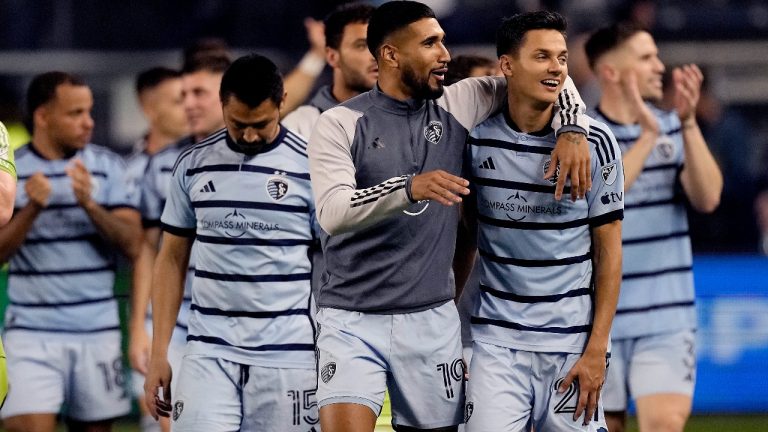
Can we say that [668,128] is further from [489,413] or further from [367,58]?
[489,413]

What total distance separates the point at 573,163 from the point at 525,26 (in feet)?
2.00

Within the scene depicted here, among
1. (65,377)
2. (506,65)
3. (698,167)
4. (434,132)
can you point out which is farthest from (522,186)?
(65,377)

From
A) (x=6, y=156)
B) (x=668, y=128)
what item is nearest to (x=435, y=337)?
(x=6, y=156)

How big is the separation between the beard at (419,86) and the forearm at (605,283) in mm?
809

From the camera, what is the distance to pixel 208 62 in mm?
7945

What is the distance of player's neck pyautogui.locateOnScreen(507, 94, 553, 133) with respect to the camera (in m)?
5.72

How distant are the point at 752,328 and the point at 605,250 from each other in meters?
5.38

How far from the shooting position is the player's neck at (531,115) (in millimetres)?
5719

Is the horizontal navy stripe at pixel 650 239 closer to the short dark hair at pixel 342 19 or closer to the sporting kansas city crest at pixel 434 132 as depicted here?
the short dark hair at pixel 342 19

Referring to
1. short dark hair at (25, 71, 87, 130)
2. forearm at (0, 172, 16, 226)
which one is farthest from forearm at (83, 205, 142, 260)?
forearm at (0, 172, 16, 226)

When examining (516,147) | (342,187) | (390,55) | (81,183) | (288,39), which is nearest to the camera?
(342,187)

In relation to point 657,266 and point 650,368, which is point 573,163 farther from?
point 650,368

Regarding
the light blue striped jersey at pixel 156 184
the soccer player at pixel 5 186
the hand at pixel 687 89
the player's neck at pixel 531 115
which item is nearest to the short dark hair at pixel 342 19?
the light blue striped jersey at pixel 156 184

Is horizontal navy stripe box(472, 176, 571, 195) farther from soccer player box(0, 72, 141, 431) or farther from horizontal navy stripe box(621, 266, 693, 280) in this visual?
soccer player box(0, 72, 141, 431)
